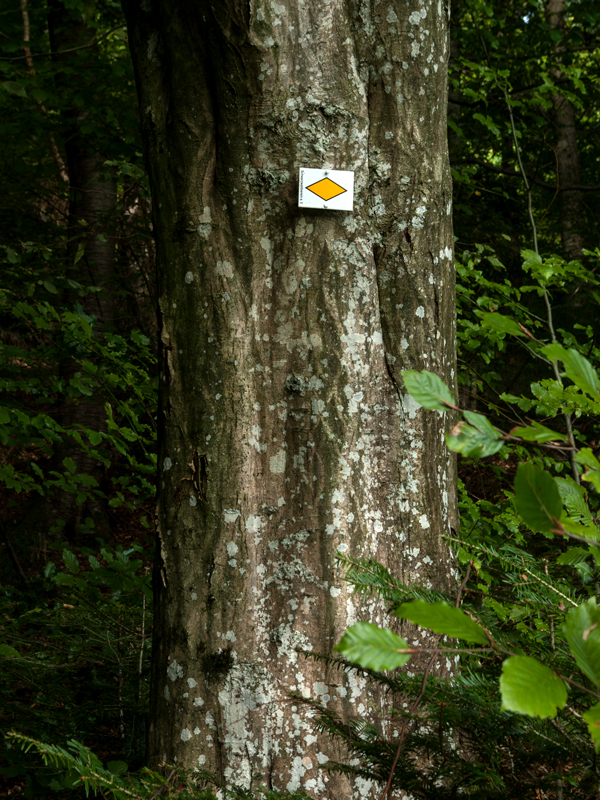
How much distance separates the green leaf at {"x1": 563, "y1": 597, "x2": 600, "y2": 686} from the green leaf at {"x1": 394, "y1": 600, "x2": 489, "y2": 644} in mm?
105

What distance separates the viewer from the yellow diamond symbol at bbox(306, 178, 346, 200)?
5.74 feet

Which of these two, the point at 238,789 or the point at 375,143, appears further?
the point at 375,143

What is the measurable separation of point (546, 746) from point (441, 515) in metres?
0.83

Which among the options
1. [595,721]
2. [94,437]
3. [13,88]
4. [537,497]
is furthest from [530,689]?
[13,88]

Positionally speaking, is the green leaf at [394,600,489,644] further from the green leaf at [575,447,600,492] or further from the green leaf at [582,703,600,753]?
the green leaf at [575,447,600,492]

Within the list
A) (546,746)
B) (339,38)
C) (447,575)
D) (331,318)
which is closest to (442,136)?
Result: (339,38)

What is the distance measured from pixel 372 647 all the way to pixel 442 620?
8cm

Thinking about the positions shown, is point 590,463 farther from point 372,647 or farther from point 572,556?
point 572,556

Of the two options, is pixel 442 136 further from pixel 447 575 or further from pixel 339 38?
pixel 447 575

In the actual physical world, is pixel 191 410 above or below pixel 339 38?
below

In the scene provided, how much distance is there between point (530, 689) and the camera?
2.13ft

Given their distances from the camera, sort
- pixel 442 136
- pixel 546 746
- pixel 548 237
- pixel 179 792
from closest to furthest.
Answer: pixel 546 746
pixel 179 792
pixel 442 136
pixel 548 237

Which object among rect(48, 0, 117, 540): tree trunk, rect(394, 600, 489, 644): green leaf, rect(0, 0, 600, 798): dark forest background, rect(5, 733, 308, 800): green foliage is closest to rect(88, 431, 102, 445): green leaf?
rect(0, 0, 600, 798): dark forest background

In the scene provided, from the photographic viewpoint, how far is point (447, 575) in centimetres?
184
